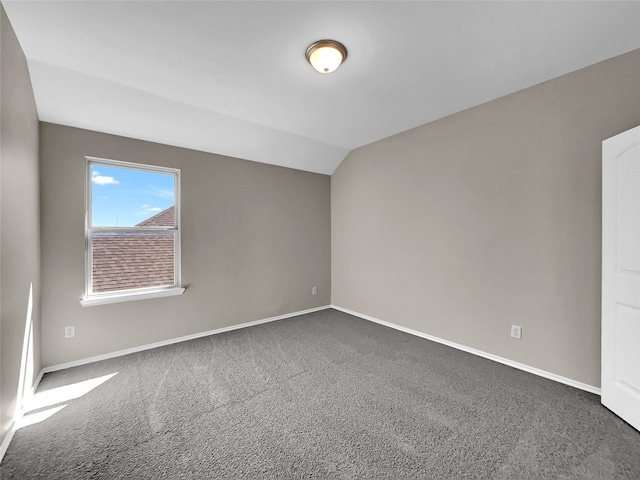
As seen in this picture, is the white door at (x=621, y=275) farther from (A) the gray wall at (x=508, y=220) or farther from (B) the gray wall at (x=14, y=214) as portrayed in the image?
(B) the gray wall at (x=14, y=214)

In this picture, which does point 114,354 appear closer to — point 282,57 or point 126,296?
point 126,296

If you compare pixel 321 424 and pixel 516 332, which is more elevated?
pixel 516 332

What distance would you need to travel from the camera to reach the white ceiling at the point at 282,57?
1.67 m

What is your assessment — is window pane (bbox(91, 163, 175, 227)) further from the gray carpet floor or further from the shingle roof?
the gray carpet floor

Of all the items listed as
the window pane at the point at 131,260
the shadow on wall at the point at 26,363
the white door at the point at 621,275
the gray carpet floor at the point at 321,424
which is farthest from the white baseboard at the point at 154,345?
the white door at the point at 621,275

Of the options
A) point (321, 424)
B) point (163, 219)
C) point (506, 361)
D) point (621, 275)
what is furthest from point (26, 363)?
point (621, 275)

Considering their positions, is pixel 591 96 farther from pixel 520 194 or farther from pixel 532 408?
pixel 532 408

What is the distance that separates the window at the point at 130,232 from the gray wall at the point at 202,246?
0.10 metres

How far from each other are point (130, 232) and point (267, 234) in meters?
1.68

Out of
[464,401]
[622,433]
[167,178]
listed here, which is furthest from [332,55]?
[622,433]

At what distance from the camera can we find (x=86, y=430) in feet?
5.91

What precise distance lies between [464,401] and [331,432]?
3.56 feet

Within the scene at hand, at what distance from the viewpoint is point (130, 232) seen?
3055 millimetres

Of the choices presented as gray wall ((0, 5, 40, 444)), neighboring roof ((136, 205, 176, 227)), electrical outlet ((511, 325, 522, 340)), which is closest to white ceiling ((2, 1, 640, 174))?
gray wall ((0, 5, 40, 444))
